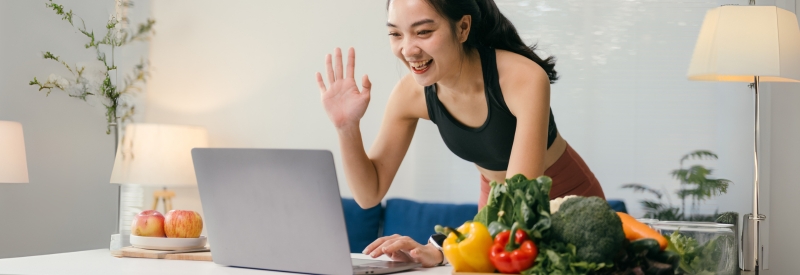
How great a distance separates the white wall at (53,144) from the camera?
13.1 feet

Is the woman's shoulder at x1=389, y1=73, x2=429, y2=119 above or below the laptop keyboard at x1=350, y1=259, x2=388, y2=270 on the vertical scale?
above

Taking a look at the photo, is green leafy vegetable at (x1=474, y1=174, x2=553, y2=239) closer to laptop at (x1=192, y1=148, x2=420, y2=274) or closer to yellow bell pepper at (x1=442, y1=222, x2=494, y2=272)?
yellow bell pepper at (x1=442, y1=222, x2=494, y2=272)

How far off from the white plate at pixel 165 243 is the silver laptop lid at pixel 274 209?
0.63 feet

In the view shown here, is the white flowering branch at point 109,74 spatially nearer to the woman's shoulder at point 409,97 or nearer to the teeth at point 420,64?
the woman's shoulder at point 409,97

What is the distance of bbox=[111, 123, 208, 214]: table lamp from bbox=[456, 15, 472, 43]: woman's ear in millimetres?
2197

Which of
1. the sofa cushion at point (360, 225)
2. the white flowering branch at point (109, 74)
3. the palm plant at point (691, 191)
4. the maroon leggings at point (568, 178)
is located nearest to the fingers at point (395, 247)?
the maroon leggings at point (568, 178)

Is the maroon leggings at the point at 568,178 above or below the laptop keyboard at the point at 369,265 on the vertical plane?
above

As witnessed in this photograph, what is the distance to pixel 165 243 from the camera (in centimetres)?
159

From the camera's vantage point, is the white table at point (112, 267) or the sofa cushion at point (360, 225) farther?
the sofa cushion at point (360, 225)

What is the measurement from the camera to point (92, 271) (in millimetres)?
1316

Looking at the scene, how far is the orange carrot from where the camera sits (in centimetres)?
96

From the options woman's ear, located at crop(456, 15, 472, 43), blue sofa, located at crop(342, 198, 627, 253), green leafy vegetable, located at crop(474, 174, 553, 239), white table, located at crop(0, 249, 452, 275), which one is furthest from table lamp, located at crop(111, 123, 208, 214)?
green leafy vegetable, located at crop(474, 174, 553, 239)

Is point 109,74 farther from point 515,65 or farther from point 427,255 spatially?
point 427,255

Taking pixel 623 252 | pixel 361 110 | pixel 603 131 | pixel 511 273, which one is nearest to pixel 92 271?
pixel 361 110
